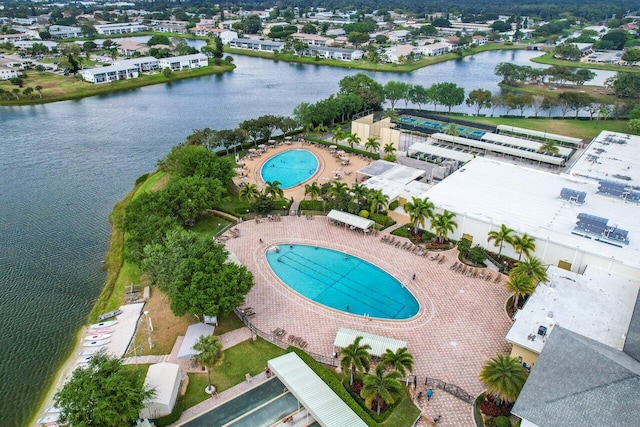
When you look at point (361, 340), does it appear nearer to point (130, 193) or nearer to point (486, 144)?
point (130, 193)

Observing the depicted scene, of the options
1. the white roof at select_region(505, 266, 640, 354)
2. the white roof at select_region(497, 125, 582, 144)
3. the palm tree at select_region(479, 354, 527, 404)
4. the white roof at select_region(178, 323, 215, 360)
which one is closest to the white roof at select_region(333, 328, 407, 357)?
the palm tree at select_region(479, 354, 527, 404)

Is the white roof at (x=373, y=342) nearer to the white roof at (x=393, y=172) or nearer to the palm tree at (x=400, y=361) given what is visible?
the palm tree at (x=400, y=361)

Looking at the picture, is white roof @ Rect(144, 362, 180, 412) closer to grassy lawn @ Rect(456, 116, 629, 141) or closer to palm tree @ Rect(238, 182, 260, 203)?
palm tree @ Rect(238, 182, 260, 203)

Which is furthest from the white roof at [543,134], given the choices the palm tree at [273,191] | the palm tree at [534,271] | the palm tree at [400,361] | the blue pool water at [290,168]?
the palm tree at [400,361]

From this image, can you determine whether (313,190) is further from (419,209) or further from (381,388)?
(381,388)

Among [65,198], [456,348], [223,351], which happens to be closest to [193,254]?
[223,351]
